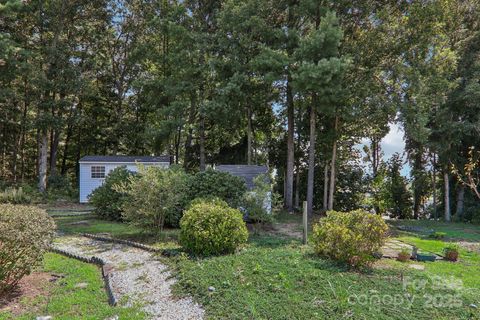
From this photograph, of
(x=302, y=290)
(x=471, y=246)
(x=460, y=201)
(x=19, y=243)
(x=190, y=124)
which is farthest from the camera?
(x=190, y=124)

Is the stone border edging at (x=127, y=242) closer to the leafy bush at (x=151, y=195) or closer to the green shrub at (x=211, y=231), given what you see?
the leafy bush at (x=151, y=195)

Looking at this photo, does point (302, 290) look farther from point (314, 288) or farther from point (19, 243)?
point (19, 243)

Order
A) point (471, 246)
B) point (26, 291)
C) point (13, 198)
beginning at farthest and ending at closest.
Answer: point (13, 198) < point (471, 246) < point (26, 291)

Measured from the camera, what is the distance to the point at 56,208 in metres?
15.5

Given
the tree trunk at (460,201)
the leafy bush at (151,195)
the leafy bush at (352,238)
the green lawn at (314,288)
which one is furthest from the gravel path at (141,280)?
the tree trunk at (460,201)

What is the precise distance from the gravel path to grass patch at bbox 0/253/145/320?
0.73ft

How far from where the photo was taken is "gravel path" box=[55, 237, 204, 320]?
431 centimetres

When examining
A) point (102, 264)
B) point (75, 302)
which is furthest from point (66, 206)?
point (75, 302)

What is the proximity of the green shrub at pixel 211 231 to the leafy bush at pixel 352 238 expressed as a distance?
153 centimetres

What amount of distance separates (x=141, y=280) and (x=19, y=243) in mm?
1811

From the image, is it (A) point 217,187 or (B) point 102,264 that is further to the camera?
(A) point 217,187

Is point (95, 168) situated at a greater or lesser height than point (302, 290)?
greater

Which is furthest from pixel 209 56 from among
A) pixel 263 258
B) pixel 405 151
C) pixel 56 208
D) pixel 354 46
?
pixel 263 258

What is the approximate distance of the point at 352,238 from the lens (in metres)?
5.53
